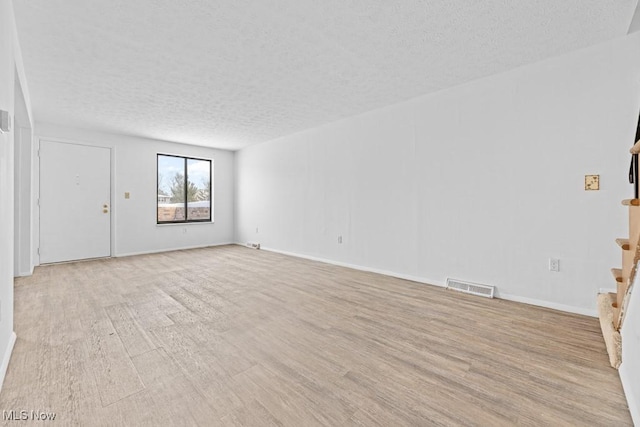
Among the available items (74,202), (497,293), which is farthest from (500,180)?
(74,202)

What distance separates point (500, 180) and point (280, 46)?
278 cm

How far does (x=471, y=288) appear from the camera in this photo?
132 inches

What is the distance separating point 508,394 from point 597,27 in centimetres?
301

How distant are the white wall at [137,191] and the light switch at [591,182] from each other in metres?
7.11

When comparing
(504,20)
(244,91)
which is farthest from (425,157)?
(244,91)

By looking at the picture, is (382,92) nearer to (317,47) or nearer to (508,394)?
(317,47)

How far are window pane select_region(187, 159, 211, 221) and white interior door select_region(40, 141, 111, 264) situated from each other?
1.67 meters

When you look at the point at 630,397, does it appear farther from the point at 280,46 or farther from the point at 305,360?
the point at 280,46

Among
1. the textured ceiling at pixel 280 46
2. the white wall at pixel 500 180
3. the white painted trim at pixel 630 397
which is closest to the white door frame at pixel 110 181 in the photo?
the textured ceiling at pixel 280 46

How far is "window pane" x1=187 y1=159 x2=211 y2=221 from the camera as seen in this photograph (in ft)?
22.9

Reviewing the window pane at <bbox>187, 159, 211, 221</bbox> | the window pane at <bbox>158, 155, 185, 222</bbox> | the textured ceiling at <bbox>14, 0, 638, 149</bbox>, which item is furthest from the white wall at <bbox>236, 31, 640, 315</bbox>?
the window pane at <bbox>158, 155, 185, 222</bbox>

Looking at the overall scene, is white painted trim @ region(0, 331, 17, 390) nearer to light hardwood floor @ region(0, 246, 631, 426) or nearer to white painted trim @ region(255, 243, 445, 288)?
light hardwood floor @ region(0, 246, 631, 426)

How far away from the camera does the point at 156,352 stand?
6.76 feet

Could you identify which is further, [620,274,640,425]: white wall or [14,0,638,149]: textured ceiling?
[14,0,638,149]: textured ceiling
